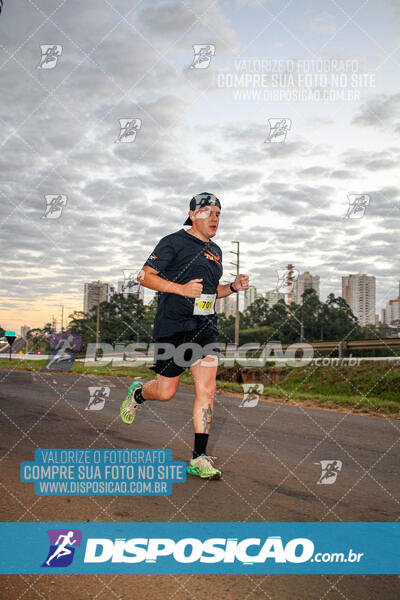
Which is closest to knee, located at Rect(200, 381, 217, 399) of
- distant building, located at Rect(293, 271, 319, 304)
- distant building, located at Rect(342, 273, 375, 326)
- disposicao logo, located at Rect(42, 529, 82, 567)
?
disposicao logo, located at Rect(42, 529, 82, 567)

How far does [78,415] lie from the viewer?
26.6 ft

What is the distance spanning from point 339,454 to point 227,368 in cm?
1460

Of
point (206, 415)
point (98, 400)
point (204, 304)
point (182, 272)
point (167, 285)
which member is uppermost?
point (182, 272)

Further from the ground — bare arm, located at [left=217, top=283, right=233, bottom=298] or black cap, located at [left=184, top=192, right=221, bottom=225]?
black cap, located at [left=184, top=192, right=221, bottom=225]

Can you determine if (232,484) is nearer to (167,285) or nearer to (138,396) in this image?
(138,396)

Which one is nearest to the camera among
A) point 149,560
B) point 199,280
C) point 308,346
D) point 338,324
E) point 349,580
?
point 349,580

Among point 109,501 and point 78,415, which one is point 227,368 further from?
point 109,501

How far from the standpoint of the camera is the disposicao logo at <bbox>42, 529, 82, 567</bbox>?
2768 millimetres

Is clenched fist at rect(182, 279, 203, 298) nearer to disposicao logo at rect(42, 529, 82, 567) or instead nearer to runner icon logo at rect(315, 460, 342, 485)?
disposicao logo at rect(42, 529, 82, 567)

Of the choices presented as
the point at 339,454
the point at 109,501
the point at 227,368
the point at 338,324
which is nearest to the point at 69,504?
the point at 109,501

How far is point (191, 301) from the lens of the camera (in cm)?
390

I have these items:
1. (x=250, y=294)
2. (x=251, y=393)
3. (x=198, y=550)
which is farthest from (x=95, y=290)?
(x=250, y=294)

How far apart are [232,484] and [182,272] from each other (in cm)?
176

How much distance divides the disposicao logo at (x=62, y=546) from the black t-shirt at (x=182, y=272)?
1485 mm
